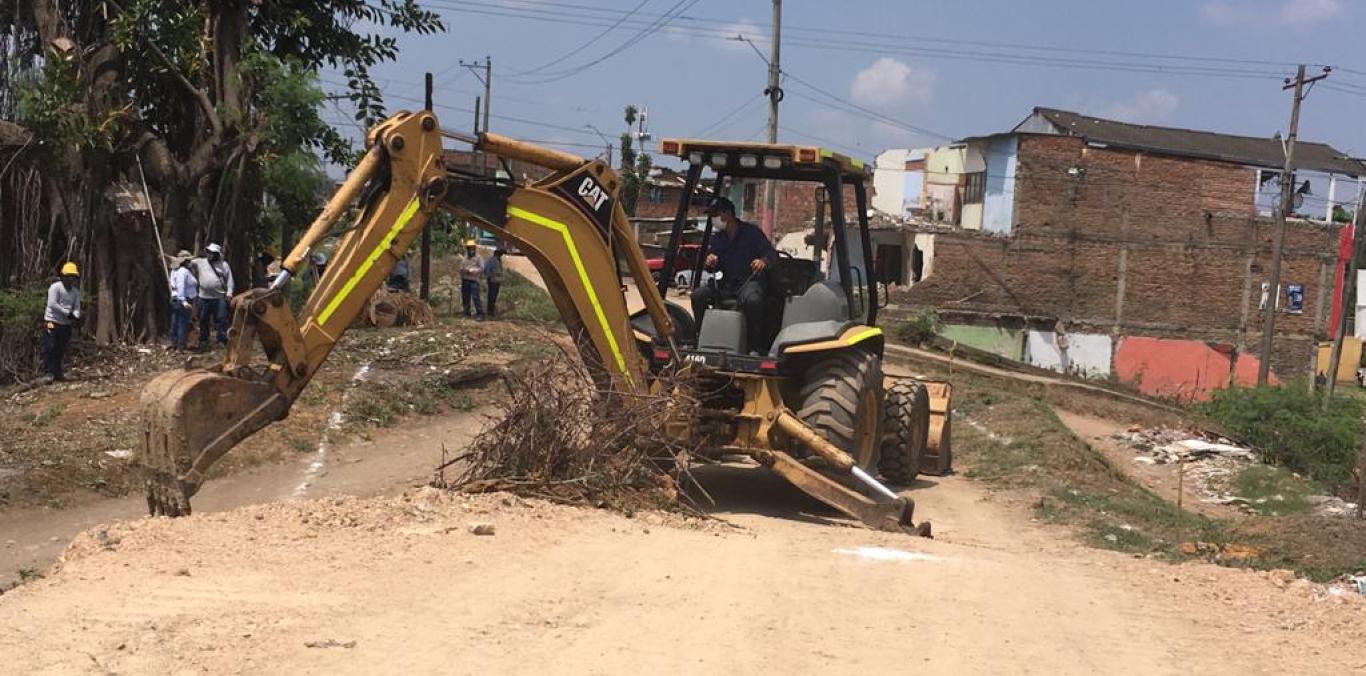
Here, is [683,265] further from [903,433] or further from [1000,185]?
[1000,185]

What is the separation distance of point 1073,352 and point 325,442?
33.5 meters

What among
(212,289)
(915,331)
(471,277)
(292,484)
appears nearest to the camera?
(292,484)

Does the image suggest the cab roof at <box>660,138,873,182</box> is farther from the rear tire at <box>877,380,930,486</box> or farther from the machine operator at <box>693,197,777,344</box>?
the rear tire at <box>877,380,930,486</box>

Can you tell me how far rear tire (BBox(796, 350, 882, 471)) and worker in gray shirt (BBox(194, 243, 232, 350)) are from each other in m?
9.65

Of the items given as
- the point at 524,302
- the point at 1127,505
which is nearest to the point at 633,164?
the point at 524,302

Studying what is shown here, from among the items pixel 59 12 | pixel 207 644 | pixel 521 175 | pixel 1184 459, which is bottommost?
pixel 1184 459

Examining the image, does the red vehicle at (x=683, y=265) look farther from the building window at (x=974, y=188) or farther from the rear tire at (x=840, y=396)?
the building window at (x=974, y=188)

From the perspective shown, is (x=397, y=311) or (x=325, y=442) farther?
(x=397, y=311)

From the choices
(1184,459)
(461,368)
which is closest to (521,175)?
(461,368)

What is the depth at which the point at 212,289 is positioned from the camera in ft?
54.7

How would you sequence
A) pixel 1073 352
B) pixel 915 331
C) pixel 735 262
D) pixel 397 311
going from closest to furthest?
pixel 735 262, pixel 397 311, pixel 915 331, pixel 1073 352

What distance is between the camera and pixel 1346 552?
9.66 meters

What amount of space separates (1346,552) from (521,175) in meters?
6.77

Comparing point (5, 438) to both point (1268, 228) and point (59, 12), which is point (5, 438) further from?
point (1268, 228)
